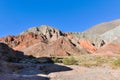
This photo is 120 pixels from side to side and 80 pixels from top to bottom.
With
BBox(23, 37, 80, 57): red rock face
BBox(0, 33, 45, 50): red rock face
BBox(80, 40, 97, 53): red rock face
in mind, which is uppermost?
BBox(0, 33, 45, 50): red rock face

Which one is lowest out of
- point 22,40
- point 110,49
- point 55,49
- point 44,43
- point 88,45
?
point 55,49

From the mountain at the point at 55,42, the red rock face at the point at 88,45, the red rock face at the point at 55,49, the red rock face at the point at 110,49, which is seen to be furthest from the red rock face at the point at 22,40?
the red rock face at the point at 110,49

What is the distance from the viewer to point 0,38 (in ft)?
407

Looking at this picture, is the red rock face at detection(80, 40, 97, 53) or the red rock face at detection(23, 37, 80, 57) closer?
the red rock face at detection(23, 37, 80, 57)

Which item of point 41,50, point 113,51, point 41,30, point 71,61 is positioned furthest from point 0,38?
point 71,61

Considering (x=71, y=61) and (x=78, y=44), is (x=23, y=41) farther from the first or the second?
(x=71, y=61)

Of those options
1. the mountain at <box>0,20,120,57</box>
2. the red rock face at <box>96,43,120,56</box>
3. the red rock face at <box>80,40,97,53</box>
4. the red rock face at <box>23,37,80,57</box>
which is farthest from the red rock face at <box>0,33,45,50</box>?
the red rock face at <box>96,43,120,56</box>

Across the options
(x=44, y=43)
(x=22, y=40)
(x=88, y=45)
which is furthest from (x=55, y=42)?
(x=22, y=40)

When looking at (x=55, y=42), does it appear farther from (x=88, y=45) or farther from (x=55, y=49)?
(x=88, y=45)

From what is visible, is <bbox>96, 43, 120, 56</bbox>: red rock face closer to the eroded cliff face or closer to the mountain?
the mountain

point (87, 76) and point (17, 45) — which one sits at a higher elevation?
point (17, 45)

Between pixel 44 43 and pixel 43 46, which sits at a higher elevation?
pixel 44 43

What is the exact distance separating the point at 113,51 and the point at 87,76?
86713 millimetres

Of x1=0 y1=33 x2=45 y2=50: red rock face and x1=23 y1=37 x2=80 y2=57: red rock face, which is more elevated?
x1=0 y1=33 x2=45 y2=50: red rock face
